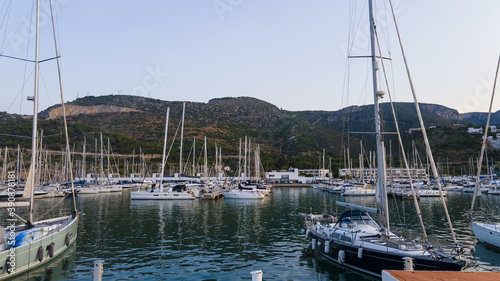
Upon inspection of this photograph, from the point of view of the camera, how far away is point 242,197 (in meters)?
52.9

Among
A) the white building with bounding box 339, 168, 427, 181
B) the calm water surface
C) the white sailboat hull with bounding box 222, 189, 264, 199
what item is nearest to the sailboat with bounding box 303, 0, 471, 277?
the calm water surface

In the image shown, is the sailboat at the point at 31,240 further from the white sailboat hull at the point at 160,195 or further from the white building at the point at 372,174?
the white building at the point at 372,174

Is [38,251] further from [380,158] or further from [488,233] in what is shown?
[488,233]

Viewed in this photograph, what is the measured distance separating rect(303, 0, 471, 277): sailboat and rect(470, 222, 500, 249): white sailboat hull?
682 centimetres

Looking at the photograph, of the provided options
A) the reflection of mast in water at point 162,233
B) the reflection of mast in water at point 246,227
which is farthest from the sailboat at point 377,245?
the reflection of mast in water at point 162,233

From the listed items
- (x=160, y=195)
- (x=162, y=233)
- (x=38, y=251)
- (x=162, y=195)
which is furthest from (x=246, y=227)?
(x=160, y=195)

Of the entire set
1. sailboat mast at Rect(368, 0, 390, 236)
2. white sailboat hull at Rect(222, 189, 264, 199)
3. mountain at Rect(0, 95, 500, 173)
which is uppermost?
mountain at Rect(0, 95, 500, 173)

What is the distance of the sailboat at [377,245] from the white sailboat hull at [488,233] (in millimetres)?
6825

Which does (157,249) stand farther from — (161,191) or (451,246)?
(161,191)

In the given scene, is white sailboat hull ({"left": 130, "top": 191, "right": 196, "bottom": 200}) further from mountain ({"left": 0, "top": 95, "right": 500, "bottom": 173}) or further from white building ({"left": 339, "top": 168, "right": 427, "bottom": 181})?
mountain ({"left": 0, "top": 95, "right": 500, "bottom": 173})

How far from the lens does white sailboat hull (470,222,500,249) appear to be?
63.5ft

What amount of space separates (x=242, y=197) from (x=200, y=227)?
2559 centimetres

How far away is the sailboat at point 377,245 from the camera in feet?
42.6

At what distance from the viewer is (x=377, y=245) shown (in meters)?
14.6
